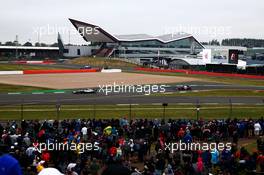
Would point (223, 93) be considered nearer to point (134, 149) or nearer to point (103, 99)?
point (103, 99)

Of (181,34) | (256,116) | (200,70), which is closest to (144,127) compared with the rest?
(256,116)

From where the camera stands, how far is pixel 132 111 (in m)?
35.1

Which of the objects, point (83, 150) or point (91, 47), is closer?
point (83, 150)

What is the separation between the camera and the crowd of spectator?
13695 millimetres

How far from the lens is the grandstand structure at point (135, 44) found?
161875mm

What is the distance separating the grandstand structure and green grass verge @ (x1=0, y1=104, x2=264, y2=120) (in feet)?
399

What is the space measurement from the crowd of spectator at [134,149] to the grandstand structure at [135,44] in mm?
137125

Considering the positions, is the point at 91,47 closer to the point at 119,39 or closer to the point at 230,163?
the point at 119,39

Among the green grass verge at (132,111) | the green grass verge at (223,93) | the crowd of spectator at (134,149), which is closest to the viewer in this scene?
the crowd of spectator at (134,149)

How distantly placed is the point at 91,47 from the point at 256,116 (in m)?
148

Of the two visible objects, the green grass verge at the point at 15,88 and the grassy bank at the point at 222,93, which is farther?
→ the green grass verge at the point at 15,88

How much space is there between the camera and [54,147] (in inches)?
643

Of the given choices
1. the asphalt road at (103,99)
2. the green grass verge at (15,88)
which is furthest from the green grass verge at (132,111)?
the green grass verge at (15,88)

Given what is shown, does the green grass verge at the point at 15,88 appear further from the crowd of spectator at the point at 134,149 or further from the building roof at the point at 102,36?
the building roof at the point at 102,36
